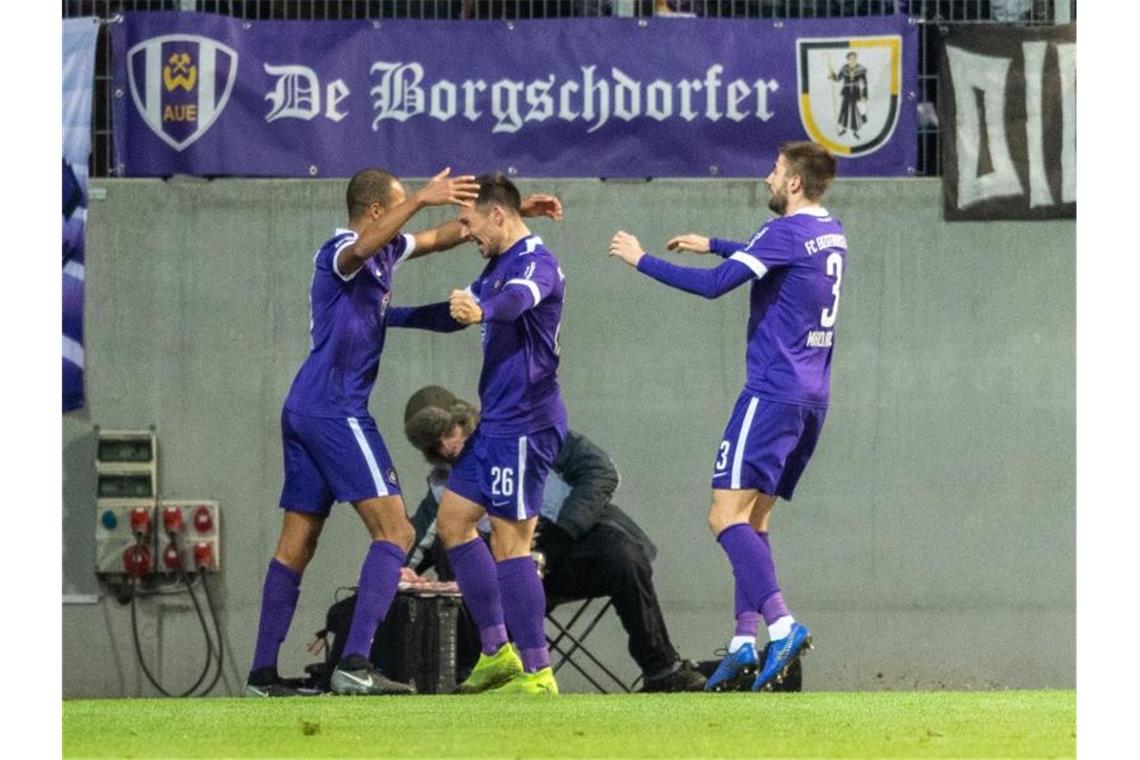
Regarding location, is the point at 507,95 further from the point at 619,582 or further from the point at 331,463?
the point at 331,463

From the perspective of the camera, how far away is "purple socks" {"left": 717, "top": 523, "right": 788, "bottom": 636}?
985 cm

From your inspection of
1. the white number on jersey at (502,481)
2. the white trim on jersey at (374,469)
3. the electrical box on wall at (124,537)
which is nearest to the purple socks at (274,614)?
the white trim on jersey at (374,469)

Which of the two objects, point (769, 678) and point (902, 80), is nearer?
point (769, 678)

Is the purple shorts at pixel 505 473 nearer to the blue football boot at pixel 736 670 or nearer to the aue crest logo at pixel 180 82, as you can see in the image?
the blue football boot at pixel 736 670

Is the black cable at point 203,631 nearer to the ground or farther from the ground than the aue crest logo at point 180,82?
nearer to the ground

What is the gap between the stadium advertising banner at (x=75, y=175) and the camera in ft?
42.7

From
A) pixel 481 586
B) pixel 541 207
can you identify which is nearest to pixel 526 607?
pixel 481 586

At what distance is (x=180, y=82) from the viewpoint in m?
13.2

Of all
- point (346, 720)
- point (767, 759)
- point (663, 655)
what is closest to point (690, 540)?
point (663, 655)

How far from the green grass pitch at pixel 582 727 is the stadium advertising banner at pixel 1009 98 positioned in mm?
4121

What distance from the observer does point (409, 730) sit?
848 centimetres
